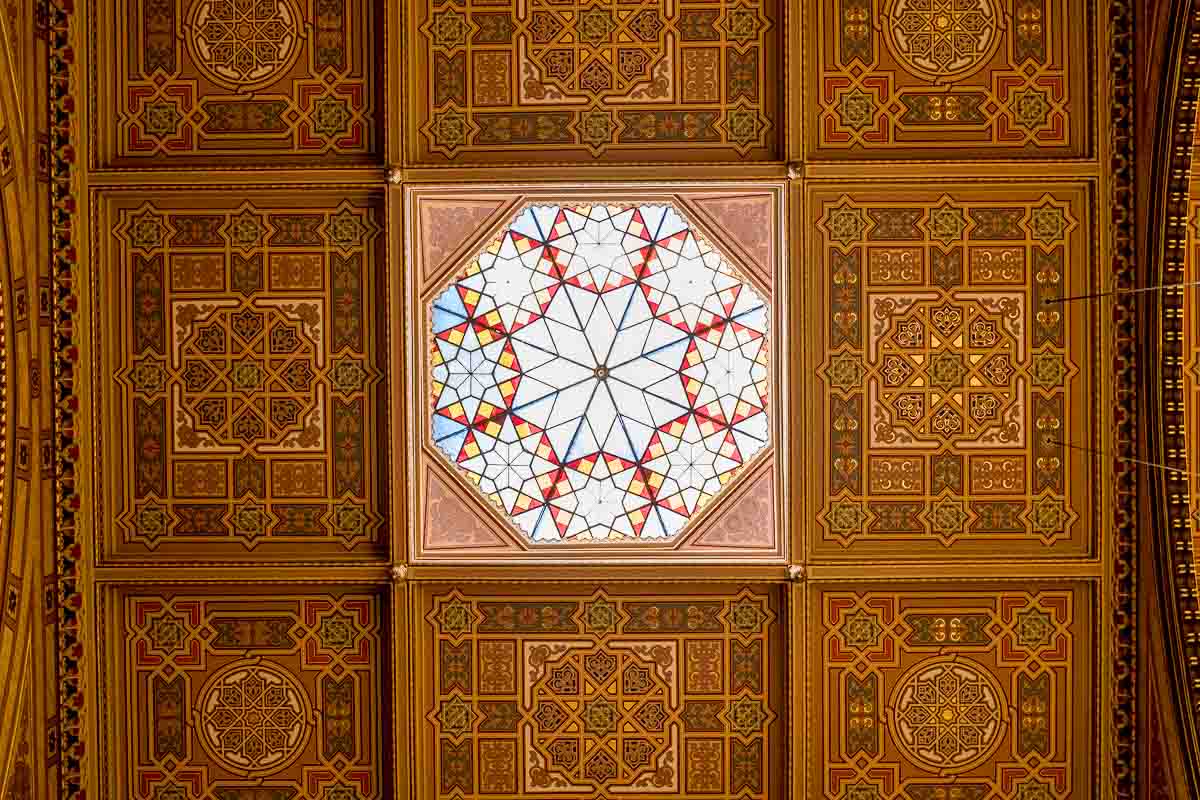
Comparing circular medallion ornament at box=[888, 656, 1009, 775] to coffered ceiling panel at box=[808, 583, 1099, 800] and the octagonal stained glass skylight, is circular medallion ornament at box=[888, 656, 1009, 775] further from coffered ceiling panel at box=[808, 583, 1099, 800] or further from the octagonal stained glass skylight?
the octagonal stained glass skylight

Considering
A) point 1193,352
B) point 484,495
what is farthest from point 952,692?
point 484,495

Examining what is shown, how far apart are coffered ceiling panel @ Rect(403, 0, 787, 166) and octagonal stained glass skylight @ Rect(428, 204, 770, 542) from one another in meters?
0.70

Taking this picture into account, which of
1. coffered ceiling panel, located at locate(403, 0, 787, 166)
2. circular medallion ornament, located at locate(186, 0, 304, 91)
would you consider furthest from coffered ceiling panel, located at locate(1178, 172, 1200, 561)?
circular medallion ornament, located at locate(186, 0, 304, 91)

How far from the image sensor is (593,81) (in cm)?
705

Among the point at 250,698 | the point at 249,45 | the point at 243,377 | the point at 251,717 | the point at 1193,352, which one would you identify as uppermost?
the point at 249,45

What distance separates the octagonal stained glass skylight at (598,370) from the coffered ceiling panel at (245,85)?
1.23 metres

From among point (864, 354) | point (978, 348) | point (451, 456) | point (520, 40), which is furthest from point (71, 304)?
point (978, 348)

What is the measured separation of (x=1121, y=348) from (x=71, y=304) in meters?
5.87

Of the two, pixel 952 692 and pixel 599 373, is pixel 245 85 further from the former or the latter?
pixel 952 692

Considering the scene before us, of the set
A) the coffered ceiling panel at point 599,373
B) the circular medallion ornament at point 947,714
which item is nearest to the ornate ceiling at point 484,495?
the circular medallion ornament at point 947,714

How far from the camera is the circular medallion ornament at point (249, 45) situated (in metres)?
7.08

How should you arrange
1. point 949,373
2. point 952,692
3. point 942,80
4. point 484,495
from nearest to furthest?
1. point 942,80
2. point 949,373
3. point 952,692
4. point 484,495

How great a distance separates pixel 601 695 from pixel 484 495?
136cm

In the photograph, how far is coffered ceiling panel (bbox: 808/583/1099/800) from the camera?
7.16m
